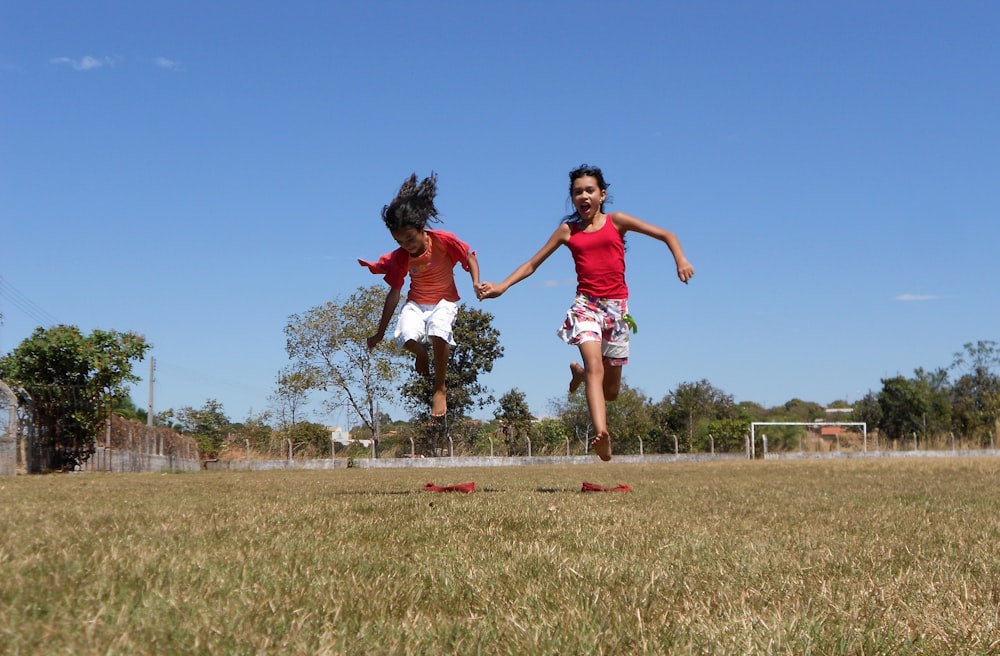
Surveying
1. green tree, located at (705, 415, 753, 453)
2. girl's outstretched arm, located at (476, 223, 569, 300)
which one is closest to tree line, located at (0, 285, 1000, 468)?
green tree, located at (705, 415, 753, 453)

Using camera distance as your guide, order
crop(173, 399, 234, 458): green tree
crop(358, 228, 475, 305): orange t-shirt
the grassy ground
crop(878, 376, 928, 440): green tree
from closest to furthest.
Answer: the grassy ground < crop(358, 228, 475, 305): orange t-shirt < crop(173, 399, 234, 458): green tree < crop(878, 376, 928, 440): green tree

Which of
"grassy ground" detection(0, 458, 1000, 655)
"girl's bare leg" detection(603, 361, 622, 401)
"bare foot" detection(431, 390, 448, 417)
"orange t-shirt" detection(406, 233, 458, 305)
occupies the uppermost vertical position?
"orange t-shirt" detection(406, 233, 458, 305)

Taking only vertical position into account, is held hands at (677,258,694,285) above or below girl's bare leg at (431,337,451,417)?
above

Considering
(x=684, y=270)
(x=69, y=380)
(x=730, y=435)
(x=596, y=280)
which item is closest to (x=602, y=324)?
(x=596, y=280)

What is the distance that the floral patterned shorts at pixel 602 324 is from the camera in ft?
28.0

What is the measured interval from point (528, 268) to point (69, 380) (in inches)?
619

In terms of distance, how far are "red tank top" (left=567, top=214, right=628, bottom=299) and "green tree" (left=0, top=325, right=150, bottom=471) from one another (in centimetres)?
1539

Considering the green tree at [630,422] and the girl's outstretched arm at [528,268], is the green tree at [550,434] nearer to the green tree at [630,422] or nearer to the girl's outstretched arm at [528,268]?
the green tree at [630,422]

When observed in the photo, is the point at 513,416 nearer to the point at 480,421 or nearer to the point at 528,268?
the point at 480,421

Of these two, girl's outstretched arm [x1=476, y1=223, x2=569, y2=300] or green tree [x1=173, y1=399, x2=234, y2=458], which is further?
green tree [x1=173, y1=399, x2=234, y2=458]

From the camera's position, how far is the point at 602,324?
863 cm

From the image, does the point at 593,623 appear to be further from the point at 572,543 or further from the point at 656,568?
the point at 572,543

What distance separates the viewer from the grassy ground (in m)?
2.40

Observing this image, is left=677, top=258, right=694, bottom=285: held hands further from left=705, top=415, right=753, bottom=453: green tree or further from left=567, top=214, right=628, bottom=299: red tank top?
left=705, top=415, right=753, bottom=453: green tree
